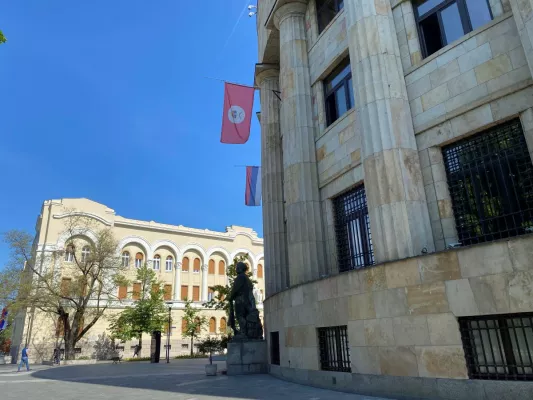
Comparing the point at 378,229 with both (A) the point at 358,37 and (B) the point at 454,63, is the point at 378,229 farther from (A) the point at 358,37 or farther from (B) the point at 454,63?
(A) the point at 358,37

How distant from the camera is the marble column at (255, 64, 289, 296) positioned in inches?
664

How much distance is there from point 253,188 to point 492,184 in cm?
1359

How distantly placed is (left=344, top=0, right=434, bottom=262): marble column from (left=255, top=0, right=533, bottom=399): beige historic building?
0.03 metres

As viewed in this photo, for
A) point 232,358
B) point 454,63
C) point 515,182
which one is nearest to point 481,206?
point 515,182

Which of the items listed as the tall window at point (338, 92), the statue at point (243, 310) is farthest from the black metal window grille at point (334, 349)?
the tall window at point (338, 92)

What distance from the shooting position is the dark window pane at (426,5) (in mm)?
10579

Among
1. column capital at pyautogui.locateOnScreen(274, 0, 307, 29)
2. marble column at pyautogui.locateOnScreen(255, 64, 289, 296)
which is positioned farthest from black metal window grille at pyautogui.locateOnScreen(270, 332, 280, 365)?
column capital at pyautogui.locateOnScreen(274, 0, 307, 29)

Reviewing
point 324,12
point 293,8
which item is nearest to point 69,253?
point 293,8

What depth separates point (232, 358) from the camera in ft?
47.8

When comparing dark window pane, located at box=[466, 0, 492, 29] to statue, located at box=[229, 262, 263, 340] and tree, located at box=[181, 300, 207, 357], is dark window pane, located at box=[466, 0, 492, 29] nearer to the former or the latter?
statue, located at box=[229, 262, 263, 340]

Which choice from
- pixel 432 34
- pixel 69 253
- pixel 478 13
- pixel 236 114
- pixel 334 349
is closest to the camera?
pixel 478 13

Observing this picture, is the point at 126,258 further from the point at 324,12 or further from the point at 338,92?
the point at 338,92

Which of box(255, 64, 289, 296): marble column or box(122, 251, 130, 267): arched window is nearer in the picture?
box(255, 64, 289, 296): marble column

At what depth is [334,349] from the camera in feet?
33.6
